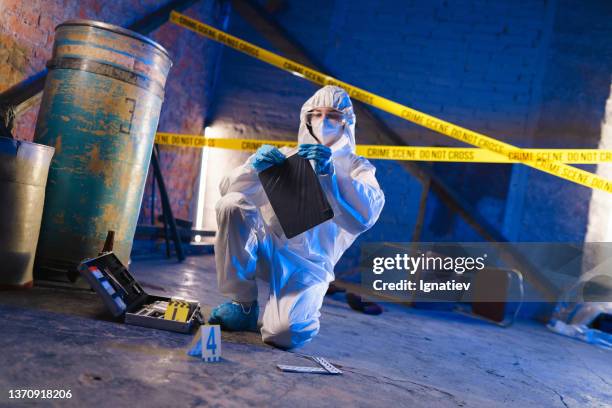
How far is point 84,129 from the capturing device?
Answer: 2795 millimetres

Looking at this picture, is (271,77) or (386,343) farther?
(271,77)

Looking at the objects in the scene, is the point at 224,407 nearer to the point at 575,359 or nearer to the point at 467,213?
the point at 575,359

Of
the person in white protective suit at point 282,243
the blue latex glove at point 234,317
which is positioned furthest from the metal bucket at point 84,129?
the blue latex glove at point 234,317

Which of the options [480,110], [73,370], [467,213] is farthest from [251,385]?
[480,110]

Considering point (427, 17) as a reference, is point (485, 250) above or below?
below

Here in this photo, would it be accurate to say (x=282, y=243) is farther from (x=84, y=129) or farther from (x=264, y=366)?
(x=84, y=129)

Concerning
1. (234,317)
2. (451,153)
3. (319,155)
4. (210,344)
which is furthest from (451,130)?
(210,344)

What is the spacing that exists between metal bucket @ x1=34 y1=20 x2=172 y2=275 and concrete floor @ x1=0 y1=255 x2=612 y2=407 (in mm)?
356

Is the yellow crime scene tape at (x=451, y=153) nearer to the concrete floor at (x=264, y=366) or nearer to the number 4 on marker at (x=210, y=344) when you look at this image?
the concrete floor at (x=264, y=366)

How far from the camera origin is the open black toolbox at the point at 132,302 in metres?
2.19

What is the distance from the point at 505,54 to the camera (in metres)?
6.04

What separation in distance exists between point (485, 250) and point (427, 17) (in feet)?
10.6

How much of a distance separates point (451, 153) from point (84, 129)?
3.41m

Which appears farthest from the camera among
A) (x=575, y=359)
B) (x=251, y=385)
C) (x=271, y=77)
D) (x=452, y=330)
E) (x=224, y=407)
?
(x=271, y=77)
